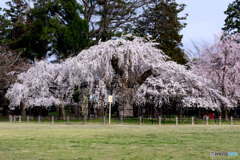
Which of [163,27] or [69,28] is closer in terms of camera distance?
[69,28]

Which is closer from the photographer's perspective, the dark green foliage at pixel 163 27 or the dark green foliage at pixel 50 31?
the dark green foliage at pixel 50 31

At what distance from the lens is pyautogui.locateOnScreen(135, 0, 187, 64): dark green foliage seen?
1510 inches

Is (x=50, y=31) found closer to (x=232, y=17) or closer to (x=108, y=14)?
(x=108, y=14)

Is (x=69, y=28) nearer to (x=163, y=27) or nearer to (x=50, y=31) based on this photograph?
(x=50, y=31)

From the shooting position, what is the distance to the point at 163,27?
1511 inches

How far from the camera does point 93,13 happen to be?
3853 centimetres

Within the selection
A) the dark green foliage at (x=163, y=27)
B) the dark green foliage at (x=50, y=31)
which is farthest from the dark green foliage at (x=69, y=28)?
the dark green foliage at (x=163, y=27)

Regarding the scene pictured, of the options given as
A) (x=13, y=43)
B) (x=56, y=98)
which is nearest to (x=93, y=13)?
(x=13, y=43)

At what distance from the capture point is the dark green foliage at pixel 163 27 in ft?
126

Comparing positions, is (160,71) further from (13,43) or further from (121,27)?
(13,43)

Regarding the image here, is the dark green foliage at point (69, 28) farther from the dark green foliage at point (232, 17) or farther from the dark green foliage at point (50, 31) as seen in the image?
the dark green foliage at point (232, 17)

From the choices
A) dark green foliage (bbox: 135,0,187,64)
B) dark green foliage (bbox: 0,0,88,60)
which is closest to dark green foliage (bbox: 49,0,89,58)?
dark green foliage (bbox: 0,0,88,60)

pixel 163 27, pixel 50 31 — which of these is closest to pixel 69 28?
pixel 50 31

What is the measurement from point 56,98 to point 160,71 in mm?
9807
